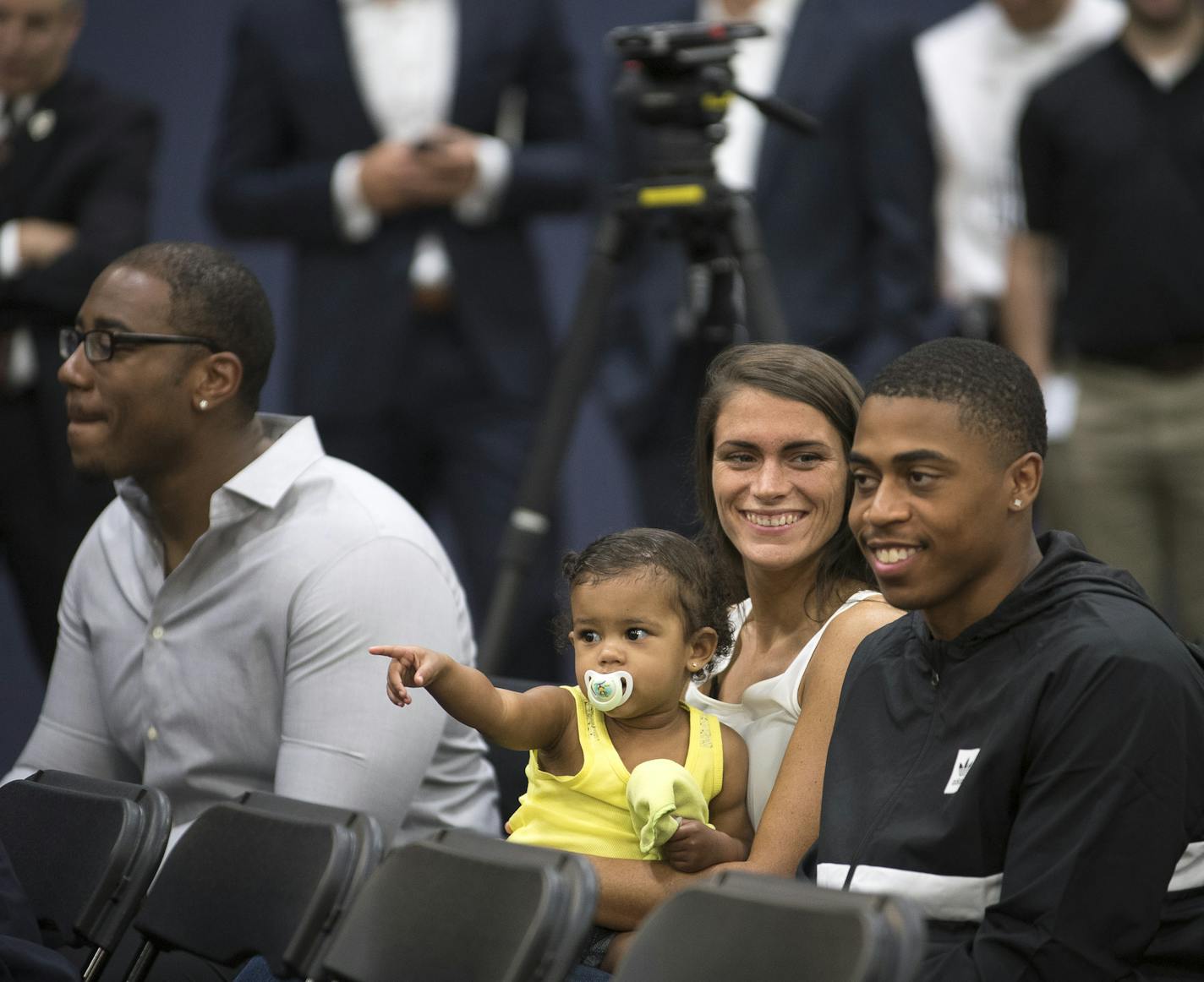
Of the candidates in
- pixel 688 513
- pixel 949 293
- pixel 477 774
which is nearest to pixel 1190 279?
pixel 949 293

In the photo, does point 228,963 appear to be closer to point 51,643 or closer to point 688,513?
point 688,513

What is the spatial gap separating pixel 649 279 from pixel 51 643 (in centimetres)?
169

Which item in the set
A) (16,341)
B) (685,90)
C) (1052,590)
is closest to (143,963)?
(1052,590)

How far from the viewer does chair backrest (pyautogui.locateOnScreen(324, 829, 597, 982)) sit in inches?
78.3

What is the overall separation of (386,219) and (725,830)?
245 centimetres

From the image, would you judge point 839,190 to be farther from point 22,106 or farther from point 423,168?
point 22,106

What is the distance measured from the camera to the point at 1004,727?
6.84 ft

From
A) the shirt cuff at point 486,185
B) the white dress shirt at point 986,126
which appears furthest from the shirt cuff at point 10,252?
the white dress shirt at point 986,126

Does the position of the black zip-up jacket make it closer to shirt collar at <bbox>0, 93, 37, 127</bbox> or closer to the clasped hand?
the clasped hand

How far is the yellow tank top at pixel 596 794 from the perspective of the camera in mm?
2514

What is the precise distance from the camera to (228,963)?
2361mm

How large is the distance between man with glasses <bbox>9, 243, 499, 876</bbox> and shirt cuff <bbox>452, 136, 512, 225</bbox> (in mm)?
1386

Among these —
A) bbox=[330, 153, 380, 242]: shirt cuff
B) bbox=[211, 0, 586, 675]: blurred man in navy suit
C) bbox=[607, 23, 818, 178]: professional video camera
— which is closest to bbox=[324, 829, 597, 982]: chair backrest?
bbox=[607, 23, 818, 178]: professional video camera

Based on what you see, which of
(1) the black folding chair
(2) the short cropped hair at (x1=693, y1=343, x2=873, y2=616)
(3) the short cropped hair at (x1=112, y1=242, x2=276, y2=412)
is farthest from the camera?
(3) the short cropped hair at (x1=112, y1=242, x2=276, y2=412)
